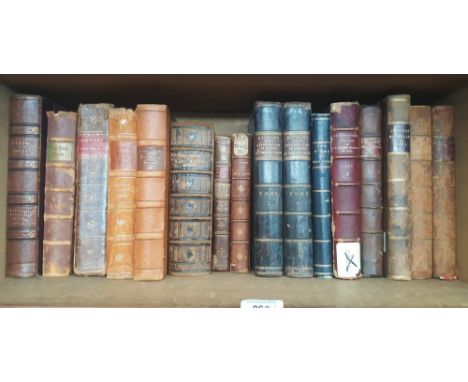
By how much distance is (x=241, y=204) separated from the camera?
109 cm

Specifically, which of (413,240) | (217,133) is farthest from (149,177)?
(413,240)

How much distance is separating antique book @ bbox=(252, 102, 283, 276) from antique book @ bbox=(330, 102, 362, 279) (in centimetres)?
14

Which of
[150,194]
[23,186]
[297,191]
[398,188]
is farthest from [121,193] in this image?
[398,188]

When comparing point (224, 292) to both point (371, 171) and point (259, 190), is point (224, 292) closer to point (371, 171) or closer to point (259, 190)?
point (259, 190)

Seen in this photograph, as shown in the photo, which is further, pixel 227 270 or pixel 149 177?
pixel 227 270

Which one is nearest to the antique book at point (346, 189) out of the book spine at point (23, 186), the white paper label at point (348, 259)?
the white paper label at point (348, 259)

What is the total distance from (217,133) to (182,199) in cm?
35

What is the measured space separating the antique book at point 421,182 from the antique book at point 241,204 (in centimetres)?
45

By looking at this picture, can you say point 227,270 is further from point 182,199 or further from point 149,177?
point 149,177

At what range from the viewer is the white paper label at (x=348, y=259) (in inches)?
39.6

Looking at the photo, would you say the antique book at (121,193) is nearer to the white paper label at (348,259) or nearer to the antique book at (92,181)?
the antique book at (92,181)

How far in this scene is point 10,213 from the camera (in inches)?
40.2

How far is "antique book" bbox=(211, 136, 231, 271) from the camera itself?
3.60ft
